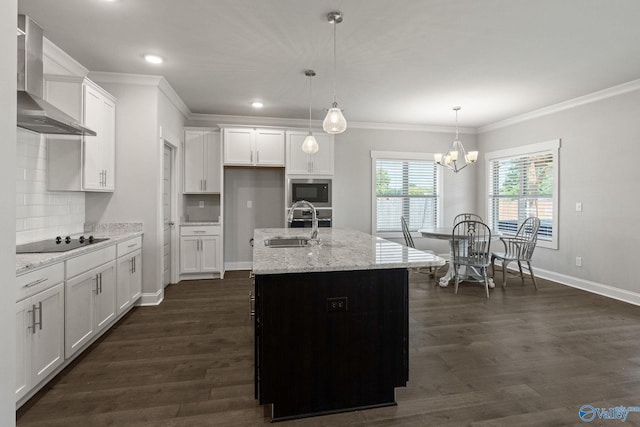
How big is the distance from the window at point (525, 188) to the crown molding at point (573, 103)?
484mm

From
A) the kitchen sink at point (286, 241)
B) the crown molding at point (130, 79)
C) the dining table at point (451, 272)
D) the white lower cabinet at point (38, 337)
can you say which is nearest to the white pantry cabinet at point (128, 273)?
the white lower cabinet at point (38, 337)

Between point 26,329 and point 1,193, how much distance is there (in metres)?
1.39

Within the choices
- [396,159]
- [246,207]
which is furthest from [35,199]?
[396,159]

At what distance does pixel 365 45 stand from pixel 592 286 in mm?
4316

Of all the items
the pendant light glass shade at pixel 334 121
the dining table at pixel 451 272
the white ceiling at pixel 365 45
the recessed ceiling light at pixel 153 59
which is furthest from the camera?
the dining table at pixel 451 272

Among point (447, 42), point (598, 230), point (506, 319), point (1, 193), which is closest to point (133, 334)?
point (1, 193)

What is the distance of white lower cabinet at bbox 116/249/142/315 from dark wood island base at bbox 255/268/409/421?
208 centimetres

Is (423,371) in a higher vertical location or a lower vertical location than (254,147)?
lower

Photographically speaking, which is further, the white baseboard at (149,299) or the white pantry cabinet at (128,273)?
the white baseboard at (149,299)

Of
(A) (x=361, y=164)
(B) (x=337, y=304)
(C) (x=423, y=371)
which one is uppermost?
(A) (x=361, y=164)

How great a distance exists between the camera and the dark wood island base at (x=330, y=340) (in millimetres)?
1767

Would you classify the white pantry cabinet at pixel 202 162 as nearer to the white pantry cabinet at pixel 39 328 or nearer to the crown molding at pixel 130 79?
the crown molding at pixel 130 79

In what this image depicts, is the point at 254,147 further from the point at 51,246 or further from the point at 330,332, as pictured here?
the point at 330,332

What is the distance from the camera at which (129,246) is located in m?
3.37
